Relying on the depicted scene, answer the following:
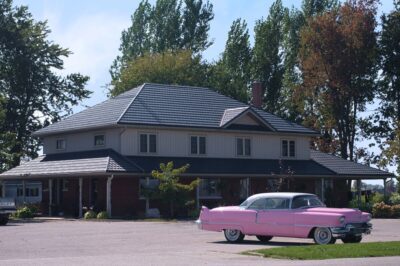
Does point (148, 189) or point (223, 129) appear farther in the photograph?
point (223, 129)

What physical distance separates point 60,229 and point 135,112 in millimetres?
15600

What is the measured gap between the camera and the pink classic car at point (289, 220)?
2478cm

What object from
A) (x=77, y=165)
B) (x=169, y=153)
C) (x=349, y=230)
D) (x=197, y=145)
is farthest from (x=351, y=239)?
(x=197, y=145)

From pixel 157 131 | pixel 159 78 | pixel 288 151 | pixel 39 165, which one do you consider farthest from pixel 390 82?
pixel 39 165

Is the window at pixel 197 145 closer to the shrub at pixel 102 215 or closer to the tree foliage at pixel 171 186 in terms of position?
the tree foliage at pixel 171 186

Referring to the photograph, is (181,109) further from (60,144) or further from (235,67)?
(235,67)

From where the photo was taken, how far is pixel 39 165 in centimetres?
5112

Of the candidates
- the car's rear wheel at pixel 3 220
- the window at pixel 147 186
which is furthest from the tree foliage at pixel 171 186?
the car's rear wheel at pixel 3 220

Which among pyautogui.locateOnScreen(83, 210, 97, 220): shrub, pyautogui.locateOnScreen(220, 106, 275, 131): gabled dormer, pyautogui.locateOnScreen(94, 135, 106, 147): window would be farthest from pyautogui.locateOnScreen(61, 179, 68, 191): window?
pyautogui.locateOnScreen(220, 106, 275, 131): gabled dormer

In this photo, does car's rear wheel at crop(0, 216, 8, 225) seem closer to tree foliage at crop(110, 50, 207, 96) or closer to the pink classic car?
the pink classic car

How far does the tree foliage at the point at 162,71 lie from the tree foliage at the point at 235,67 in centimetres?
198

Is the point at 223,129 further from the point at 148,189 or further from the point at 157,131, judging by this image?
the point at 148,189

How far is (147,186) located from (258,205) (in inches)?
822

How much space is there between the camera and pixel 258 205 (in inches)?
1033
